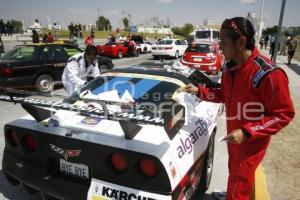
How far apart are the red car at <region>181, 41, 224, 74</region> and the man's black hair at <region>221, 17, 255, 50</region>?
1065 centimetres

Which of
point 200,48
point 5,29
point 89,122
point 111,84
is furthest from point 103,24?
point 89,122

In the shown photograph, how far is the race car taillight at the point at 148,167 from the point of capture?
7.32ft

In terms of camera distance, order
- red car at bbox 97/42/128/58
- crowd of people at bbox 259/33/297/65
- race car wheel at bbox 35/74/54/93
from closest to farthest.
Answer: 1. race car wheel at bbox 35/74/54/93
2. crowd of people at bbox 259/33/297/65
3. red car at bbox 97/42/128/58

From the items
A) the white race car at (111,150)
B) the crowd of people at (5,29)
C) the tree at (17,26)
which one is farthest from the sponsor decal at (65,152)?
the tree at (17,26)

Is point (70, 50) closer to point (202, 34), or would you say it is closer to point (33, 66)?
point (33, 66)

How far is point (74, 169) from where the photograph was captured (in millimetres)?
2521

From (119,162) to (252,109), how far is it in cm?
115

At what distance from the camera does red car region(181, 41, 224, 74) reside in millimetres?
12977

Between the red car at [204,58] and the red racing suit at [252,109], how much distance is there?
10.6m

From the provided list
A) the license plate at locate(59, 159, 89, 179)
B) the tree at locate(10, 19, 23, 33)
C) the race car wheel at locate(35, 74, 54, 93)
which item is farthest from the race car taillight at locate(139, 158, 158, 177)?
the tree at locate(10, 19, 23, 33)

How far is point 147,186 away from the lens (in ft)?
7.36

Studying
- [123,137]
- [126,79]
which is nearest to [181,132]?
[123,137]

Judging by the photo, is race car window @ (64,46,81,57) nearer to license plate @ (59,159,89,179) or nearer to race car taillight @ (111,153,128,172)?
license plate @ (59,159,89,179)

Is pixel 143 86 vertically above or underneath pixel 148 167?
above
